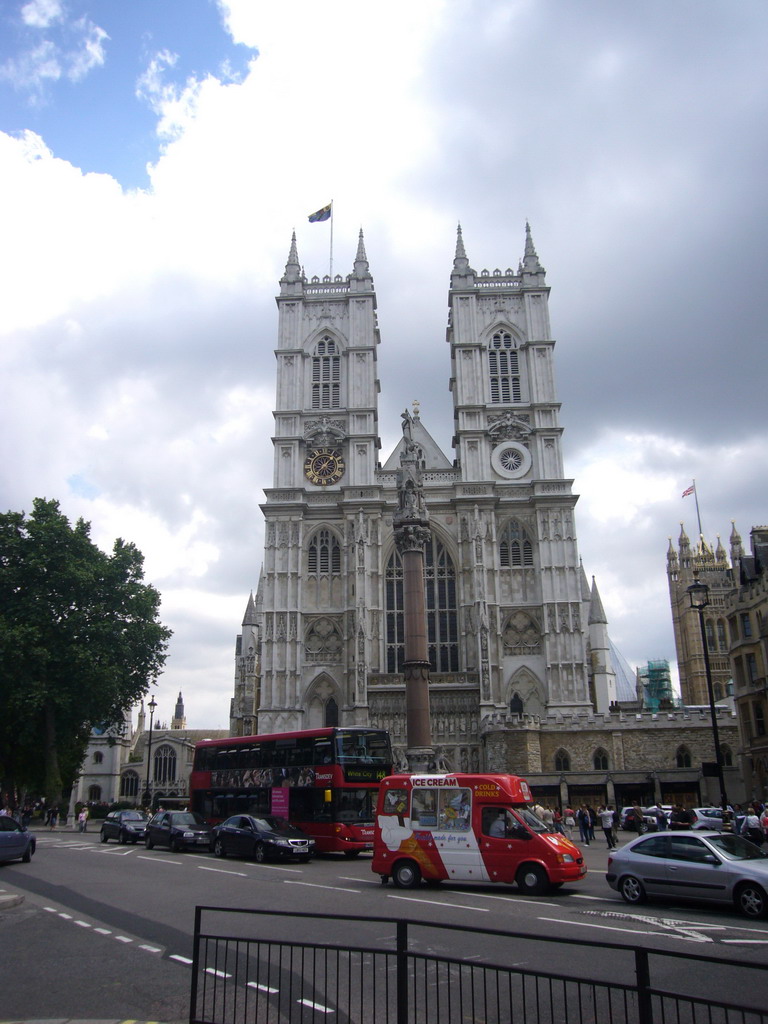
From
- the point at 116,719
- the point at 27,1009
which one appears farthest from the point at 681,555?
the point at 27,1009

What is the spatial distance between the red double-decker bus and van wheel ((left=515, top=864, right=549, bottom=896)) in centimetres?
984

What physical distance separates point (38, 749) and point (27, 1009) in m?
38.0

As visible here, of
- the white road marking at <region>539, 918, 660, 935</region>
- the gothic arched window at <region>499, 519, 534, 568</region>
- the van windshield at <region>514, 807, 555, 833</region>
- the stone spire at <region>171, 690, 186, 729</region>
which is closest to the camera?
the white road marking at <region>539, 918, 660, 935</region>

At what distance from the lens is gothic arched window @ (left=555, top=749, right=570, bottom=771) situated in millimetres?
42219

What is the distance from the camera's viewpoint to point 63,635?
130 feet

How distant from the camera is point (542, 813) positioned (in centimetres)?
2517

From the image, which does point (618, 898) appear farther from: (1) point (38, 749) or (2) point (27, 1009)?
(1) point (38, 749)

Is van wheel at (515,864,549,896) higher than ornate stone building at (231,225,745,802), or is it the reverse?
ornate stone building at (231,225,745,802)

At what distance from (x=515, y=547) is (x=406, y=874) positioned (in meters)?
38.6

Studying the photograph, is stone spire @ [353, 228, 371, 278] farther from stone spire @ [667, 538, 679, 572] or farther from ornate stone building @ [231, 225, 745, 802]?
stone spire @ [667, 538, 679, 572]

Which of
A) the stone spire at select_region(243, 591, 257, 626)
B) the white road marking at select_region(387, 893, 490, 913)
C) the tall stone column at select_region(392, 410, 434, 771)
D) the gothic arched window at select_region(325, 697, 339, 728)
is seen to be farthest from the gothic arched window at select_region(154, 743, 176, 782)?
the white road marking at select_region(387, 893, 490, 913)

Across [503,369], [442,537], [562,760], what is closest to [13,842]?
[562,760]

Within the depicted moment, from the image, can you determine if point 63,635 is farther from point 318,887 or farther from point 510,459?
point 510,459

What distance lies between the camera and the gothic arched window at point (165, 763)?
269 ft
